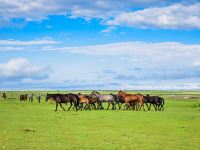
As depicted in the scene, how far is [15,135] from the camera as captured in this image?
18.0m

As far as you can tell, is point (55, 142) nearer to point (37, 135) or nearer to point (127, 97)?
point (37, 135)

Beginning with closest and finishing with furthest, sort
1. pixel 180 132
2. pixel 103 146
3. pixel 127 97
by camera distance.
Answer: pixel 103 146, pixel 180 132, pixel 127 97

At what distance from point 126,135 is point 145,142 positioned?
2230 mm

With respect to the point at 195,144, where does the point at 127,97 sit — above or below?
above

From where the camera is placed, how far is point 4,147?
1444 centimetres

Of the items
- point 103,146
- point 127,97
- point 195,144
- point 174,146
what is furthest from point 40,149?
point 127,97

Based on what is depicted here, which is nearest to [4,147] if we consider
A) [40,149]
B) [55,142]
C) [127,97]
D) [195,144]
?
[40,149]

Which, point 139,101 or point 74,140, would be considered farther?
point 139,101

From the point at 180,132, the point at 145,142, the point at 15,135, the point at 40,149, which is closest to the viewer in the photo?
the point at 40,149

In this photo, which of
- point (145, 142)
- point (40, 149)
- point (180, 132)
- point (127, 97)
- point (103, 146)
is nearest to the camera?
point (40, 149)

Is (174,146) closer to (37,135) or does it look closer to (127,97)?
(37,135)

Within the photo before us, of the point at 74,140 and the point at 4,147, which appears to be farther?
the point at 74,140

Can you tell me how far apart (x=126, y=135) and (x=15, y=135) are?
17.6 feet

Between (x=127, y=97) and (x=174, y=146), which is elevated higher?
(x=127, y=97)
